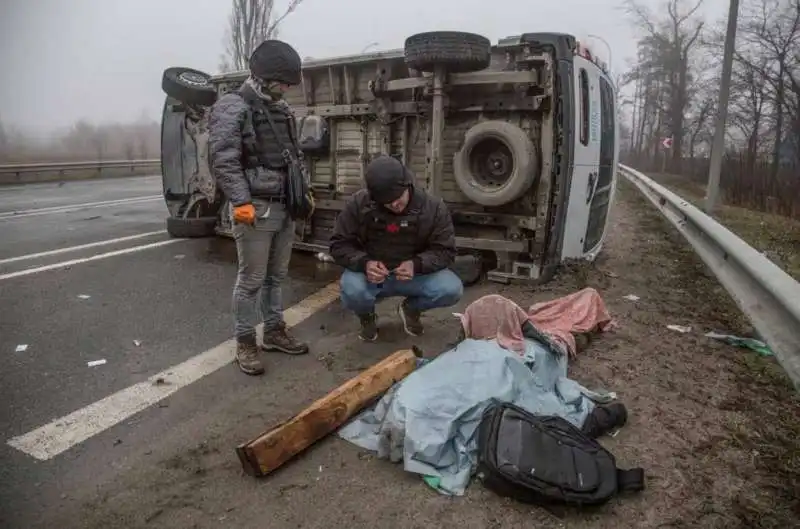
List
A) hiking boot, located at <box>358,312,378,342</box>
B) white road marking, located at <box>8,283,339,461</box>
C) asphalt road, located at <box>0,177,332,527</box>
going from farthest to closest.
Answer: hiking boot, located at <box>358,312,378,342</box> < white road marking, located at <box>8,283,339,461</box> < asphalt road, located at <box>0,177,332,527</box>

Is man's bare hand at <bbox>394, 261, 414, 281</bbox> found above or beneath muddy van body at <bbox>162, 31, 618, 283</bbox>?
beneath

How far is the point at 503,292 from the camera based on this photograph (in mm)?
4980

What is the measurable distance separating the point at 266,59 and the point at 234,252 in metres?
3.61

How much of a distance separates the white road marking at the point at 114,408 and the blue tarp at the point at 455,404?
1.12 m

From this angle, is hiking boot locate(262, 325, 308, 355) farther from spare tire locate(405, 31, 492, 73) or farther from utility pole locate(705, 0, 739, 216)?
utility pole locate(705, 0, 739, 216)

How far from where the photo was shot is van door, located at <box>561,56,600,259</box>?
16.1 feet

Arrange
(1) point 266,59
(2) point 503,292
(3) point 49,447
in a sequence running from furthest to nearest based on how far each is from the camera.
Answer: (2) point 503,292
(1) point 266,59
(3) point 49,447

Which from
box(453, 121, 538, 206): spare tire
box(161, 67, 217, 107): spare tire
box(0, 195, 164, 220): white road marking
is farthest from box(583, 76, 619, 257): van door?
box(0, 195, 164, 220): white road marking

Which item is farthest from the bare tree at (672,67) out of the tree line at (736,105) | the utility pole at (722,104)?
the utility pole at (722,104)

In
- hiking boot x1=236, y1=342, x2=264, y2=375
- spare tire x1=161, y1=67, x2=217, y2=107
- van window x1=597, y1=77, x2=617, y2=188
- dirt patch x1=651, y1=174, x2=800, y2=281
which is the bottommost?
hiking boot x1=236, y1=342, x2=264, y2=375

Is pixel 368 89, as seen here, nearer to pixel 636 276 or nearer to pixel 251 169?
pixel 251 169

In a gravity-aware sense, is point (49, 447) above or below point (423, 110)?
below

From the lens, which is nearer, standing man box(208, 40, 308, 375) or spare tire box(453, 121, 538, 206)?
standing man box(208, 40, 308, 375)

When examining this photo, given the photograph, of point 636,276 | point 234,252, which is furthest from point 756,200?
point 234,252
